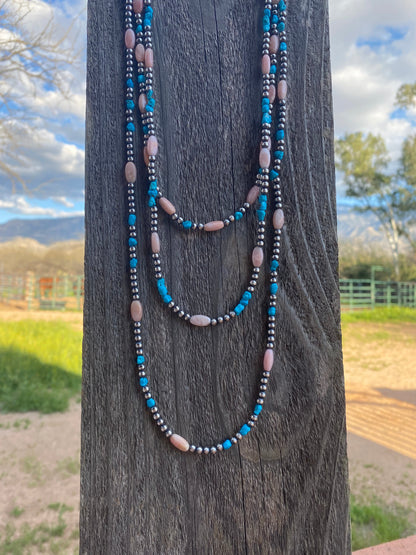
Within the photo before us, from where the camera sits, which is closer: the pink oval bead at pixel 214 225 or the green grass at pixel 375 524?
the pink oval bead at pixel 214 225

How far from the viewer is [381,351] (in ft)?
36.9

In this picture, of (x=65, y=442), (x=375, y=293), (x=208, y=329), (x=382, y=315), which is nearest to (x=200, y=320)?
(x=208, y=329)

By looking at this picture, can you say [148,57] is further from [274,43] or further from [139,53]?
[274,43]

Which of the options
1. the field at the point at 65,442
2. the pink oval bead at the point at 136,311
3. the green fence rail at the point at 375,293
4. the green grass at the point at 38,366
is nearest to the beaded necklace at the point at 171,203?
the pink oval bead at the point at 136,311

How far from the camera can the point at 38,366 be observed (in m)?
7.86

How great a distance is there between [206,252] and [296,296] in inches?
8.4

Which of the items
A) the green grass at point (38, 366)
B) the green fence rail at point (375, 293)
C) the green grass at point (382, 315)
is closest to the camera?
the green grass at point (38, 366)

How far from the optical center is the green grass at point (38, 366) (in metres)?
6.48

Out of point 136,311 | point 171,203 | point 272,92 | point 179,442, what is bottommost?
point 179,442

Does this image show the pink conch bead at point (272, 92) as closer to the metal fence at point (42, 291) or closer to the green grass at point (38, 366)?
the green grass at point (38, 366)

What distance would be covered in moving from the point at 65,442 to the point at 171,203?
5298 millimetres

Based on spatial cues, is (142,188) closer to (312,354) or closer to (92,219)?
(92,219)

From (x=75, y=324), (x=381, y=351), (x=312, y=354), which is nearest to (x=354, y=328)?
(x=381, y=351)

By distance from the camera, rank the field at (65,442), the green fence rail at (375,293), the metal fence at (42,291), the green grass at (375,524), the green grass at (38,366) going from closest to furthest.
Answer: the green grass at (375,524)
the field at (65,442)
the green grass at (38,366)
the metal fence at (42,291)
the green fence rail at (375,293)
